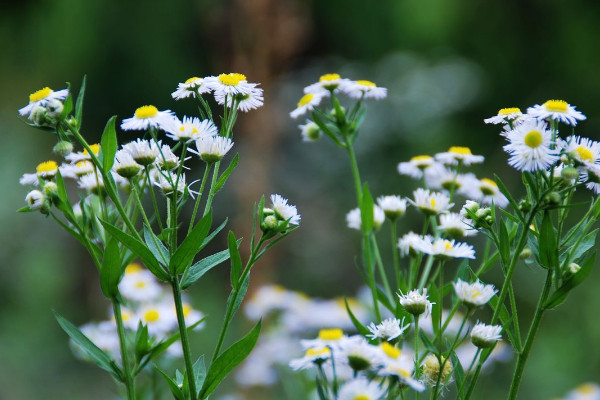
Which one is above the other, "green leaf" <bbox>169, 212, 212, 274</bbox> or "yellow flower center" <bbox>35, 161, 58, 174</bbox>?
"yellow flower center" <bbox>35, 161, 58, 174</bbox>

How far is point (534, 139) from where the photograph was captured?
0.53 metres

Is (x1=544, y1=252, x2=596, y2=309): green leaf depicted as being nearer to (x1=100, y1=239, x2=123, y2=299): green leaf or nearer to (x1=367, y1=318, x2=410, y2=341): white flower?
(x1=367, y1=318, x2=410, y2=341): white flower

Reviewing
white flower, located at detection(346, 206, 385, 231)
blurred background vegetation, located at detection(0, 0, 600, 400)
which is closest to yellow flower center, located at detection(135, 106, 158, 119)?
white flower, located at detection(346, 206, 385, 231)

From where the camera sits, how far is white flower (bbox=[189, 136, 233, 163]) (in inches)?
23.0

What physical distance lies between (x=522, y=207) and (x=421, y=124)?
9.36 feet

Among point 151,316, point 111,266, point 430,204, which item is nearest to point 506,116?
point 430,204

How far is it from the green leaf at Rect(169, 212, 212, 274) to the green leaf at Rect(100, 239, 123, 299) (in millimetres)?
79

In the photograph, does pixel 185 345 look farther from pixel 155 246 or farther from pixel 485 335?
pixel 485 335

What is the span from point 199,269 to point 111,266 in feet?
0.27

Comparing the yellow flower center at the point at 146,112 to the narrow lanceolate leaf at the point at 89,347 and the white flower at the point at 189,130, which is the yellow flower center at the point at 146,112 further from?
the narrow lanceolate leaf at the point at 89,347

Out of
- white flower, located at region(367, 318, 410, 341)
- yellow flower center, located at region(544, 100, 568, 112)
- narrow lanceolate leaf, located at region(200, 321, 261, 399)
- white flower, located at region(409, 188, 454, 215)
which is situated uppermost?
yellow flower center, located at region(544, 100, 568, 112)

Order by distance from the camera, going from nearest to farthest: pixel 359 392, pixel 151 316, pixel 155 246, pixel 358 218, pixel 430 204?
pixel 359 392
pixel 155 246
pixel 430 204
pixel 358 218
pixel 151 316

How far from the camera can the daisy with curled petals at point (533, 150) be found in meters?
0.52

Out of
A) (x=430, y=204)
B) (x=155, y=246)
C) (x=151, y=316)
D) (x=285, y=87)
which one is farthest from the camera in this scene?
(x=285, y=87)
